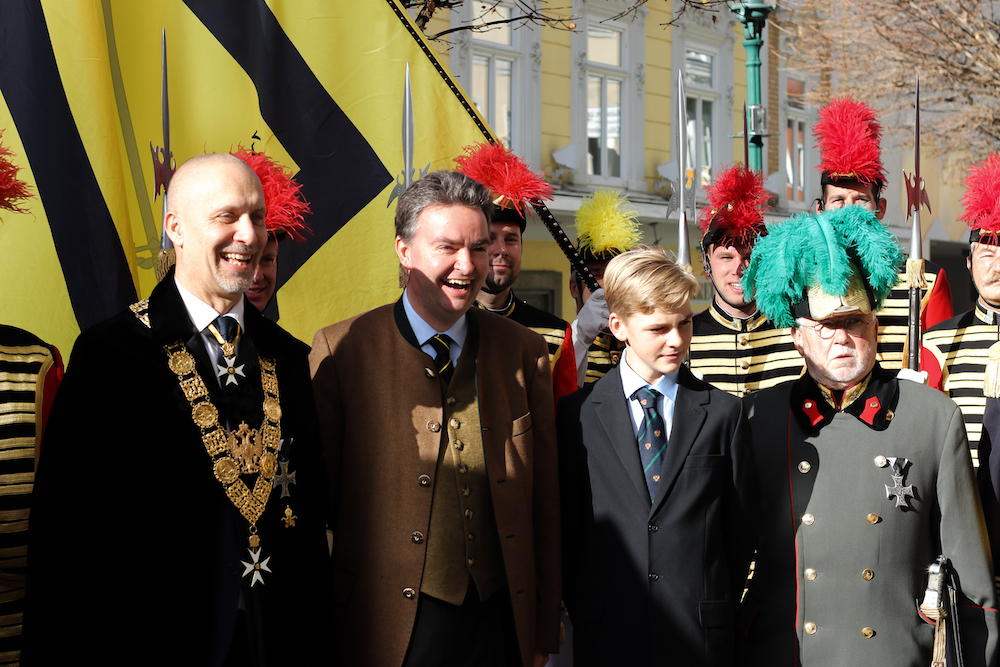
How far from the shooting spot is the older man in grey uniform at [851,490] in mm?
2850

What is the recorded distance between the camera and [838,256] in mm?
2996

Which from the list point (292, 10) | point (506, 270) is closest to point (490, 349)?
point (506, 270)

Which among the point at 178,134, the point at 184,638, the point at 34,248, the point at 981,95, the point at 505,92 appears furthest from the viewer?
the point at 981,95

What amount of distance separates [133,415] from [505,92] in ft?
A: 33.8

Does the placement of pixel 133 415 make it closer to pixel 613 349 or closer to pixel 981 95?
pixel 613 349

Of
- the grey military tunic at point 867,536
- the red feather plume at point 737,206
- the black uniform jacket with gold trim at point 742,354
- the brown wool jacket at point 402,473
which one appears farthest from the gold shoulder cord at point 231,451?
the red feather plume at point 737,206

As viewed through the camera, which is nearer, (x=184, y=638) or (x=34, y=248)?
(x=184, y=638)

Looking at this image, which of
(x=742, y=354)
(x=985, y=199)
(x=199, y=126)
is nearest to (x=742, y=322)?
(x=742, y=354)

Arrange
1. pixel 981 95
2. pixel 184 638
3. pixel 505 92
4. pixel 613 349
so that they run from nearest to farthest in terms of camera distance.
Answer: pixel 184 638, pixel 613 349, pixel 505 92, pixel 981 95

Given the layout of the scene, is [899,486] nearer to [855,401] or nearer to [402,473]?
[855,401]

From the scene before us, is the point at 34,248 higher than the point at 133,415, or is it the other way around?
the point at 34,248

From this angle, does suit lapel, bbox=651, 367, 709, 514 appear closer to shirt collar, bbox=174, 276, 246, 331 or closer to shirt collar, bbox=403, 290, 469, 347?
shirt collar, bbox=403, 290, 469, 347

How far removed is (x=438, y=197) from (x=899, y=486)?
154 centimetres

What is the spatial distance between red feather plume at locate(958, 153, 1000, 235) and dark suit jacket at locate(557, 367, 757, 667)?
1.54 metres
